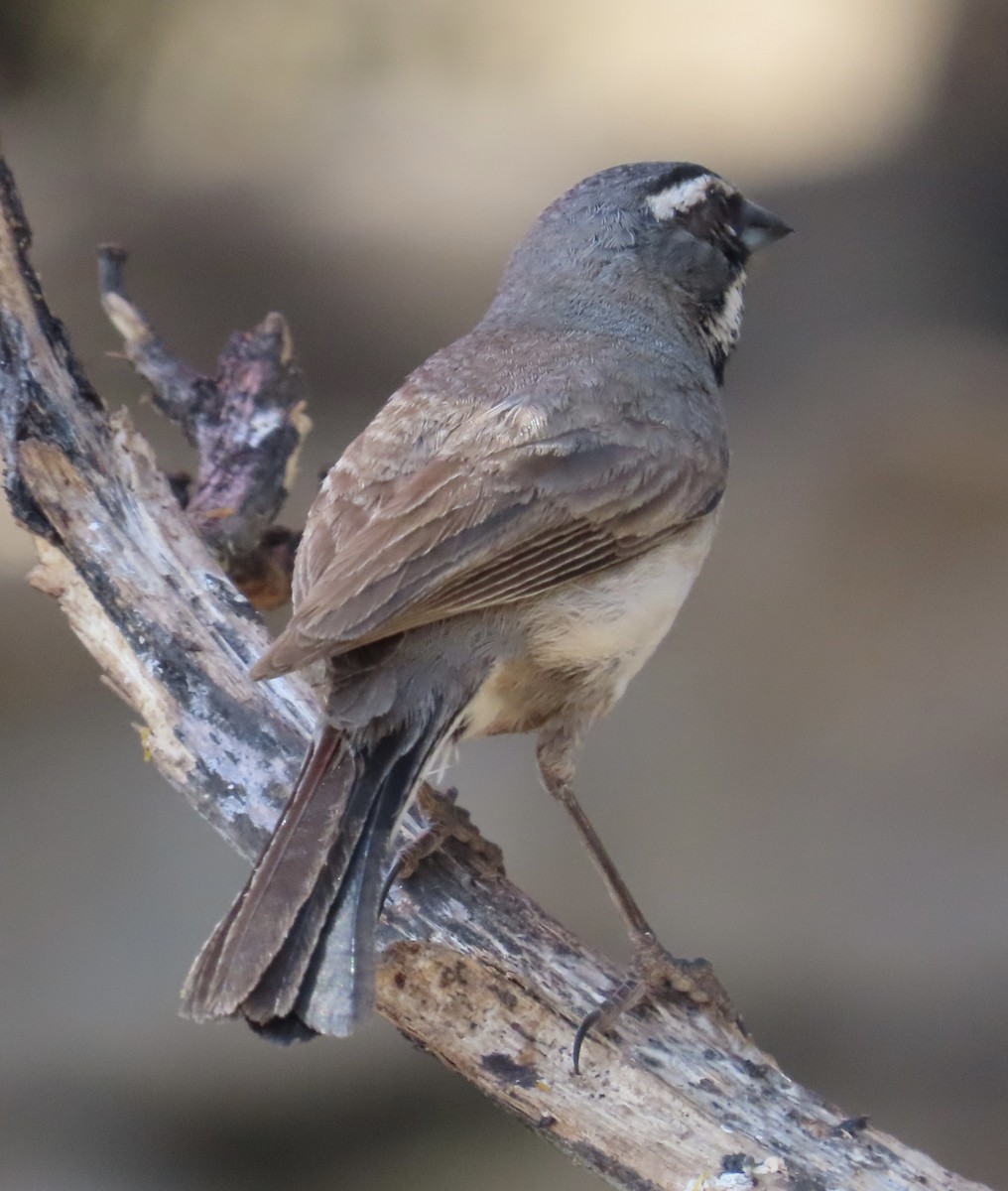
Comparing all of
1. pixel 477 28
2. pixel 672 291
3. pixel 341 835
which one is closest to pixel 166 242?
pixel 477 28

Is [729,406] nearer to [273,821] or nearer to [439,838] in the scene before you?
[439,838]

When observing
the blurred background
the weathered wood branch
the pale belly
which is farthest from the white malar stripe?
the blurred background

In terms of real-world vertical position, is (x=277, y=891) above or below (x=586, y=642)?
below

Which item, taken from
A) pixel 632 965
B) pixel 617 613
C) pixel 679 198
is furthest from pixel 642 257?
pixel 632 965

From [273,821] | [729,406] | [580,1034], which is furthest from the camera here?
[729,406]

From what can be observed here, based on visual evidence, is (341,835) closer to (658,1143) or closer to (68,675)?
(658,1143)

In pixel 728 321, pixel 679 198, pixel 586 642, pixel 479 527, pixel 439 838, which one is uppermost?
pixel 679 198

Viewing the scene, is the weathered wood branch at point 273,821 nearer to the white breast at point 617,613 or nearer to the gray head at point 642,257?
the white breast at point 617,613

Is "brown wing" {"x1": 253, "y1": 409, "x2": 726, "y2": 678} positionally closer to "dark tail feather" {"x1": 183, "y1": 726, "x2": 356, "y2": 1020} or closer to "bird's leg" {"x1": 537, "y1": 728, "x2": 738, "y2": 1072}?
"dark tail feather" {"x1": 183, "y1": 726, "x2": 356, "y2": 1020}
